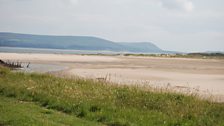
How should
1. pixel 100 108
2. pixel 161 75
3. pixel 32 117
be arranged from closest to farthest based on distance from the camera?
pixel 32 117 → pixel 100 108 → pixel 161 75

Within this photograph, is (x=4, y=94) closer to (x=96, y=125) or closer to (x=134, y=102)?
(x=134, y=102)

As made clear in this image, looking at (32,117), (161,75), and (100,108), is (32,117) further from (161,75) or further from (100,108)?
(161,75)

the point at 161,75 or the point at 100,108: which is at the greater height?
the point at 100,108

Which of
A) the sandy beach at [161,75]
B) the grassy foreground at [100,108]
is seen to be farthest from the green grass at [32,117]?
the sandy beach at [161,75]

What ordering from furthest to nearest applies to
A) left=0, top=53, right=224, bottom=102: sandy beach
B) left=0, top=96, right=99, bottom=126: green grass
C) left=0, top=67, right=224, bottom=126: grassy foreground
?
left=0, top=53, right=224, bottom=102: sandy beach → left=0, top=67, right=224, bottom=126: grassy foreground → left=0, top=96, right=99, bottom=126: green grass

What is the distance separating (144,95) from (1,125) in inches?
300

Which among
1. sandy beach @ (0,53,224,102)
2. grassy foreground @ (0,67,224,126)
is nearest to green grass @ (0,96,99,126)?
grassy foreground @ (0,67,224,126)

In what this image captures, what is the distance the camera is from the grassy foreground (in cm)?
1238

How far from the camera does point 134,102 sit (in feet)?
50.7

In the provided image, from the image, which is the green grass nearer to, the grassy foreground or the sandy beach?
the grassy foreground

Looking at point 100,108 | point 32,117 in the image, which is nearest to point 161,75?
point 100,108

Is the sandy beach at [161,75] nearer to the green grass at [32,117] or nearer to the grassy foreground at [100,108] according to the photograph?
the grassy foreground at [100,108]

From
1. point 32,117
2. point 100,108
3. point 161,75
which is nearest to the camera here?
point 32,117

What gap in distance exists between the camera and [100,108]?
14.2 m
